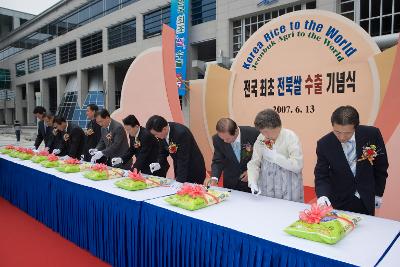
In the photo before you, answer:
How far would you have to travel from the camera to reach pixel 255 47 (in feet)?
12.0

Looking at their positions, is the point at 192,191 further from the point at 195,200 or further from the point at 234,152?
the point at 234,152

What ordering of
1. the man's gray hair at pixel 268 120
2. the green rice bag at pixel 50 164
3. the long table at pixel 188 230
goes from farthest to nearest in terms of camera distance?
the green rice bag at pixel 50 164, the man's gray hair at pixel 268 120, the long table at pixel 188 230

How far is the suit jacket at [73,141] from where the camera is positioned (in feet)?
14.4

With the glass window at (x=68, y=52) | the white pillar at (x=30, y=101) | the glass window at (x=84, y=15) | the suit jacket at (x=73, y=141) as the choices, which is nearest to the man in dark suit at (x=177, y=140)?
the suit jacket at (x=73, y=141)

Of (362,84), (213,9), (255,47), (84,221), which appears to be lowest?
(84,221)

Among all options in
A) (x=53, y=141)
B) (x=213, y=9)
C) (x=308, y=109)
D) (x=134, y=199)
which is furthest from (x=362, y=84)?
(x=213, y=9)

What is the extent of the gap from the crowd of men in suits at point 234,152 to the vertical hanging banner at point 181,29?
9.27 metres

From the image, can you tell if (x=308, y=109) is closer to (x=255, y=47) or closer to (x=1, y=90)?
(x=255, y=47)

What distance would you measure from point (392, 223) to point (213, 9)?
12509mm

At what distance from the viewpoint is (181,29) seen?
13445 mm

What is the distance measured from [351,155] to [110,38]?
60.9 feet

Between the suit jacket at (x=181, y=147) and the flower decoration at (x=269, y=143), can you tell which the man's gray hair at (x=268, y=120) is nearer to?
the flower decoration at (x=269, y=143)

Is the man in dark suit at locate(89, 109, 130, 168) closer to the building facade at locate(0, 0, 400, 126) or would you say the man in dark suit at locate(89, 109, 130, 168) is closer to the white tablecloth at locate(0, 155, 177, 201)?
the white tablecloth at locate(0, 155, 177, 201)

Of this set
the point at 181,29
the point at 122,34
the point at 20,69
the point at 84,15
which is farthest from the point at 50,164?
the point at 20,69
